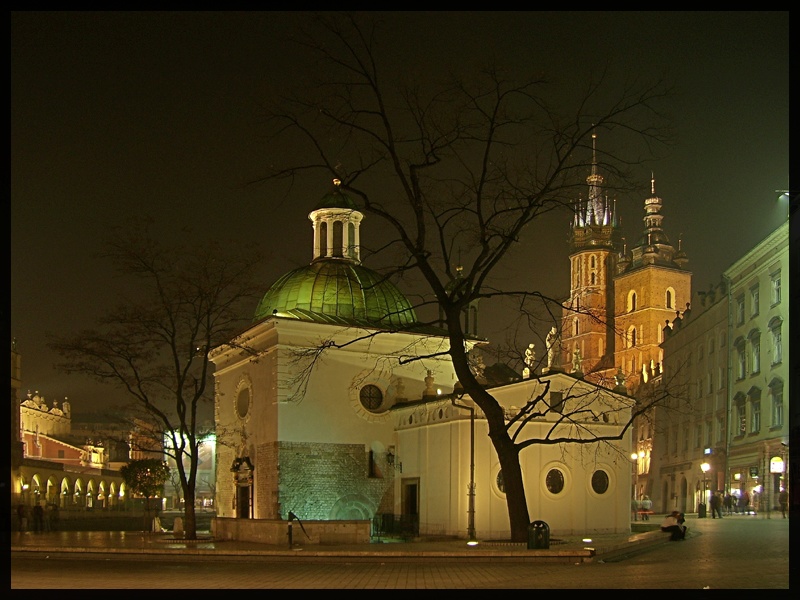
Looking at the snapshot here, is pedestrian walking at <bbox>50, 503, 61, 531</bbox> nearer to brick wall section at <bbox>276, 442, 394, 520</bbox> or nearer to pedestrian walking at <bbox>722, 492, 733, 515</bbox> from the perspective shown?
brick wall section at <bbox>276, 442, 394, 520</bbox>

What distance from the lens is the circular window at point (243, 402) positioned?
3753 cm

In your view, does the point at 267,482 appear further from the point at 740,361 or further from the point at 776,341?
the point at 740,361

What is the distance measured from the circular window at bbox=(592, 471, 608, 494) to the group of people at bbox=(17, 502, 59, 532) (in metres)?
→ 21.3

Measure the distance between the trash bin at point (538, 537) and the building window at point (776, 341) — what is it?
28.7 metres

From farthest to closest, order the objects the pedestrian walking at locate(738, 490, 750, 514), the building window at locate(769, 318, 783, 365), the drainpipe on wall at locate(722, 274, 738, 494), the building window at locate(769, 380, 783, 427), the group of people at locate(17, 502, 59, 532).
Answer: the drainpipe on wall at locate(722, 274, 738, 494) < the building window at locate(769, 318, 783, 365) < the building window at locate(769, 380, 783, 427) < the pedestrian walking at locate(738, 490, 750, 514) < the group of people at locate(17, 502, 59, 532)

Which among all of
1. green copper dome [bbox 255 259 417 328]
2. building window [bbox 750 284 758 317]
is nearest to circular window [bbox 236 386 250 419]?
green copper dome [bbox 255 259 417 328]

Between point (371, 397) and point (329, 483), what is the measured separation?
355cm

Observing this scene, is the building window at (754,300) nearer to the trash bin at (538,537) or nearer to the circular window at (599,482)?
the circular window at (599,482)

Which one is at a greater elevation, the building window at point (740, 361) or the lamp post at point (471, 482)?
the building window at point (740, 361)

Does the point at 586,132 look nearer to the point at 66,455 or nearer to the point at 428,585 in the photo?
the point at 428,585

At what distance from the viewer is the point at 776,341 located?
1866 inches

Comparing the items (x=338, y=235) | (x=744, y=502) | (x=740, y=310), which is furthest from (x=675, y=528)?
(x=740, y=310)

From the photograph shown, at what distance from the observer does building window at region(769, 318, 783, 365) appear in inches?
1844

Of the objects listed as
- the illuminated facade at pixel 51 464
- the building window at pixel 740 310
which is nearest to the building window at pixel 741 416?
the building window at pixel 740 310
